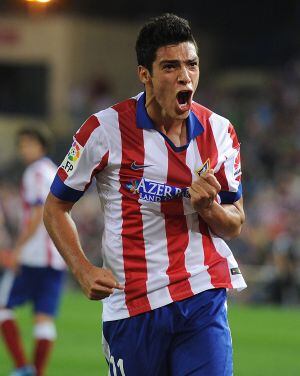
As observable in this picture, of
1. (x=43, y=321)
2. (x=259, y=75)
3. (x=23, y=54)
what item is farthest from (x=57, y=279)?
(x=23, y=54)

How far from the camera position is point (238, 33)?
31.4 m

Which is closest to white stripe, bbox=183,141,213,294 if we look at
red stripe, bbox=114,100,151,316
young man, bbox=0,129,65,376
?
red stripe, bbox=114,100,151,316

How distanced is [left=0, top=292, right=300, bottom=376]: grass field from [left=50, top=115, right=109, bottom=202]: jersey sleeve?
5481mm

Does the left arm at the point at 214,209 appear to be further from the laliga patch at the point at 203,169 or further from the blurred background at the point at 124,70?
the blurred background at the point at 124,70

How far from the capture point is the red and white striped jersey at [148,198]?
5.49m

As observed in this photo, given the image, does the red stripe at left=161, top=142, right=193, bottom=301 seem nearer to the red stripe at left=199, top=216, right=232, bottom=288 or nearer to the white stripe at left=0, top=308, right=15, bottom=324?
the red stripe at left=199, top=216, right=232, bottom=288

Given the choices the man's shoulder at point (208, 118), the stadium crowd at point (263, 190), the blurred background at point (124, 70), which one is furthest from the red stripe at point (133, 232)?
the blurred background at point (124, 70)

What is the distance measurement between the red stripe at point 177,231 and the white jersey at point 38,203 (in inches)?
195

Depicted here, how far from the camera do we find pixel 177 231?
218 inches

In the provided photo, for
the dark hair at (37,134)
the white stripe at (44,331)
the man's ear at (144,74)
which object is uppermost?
the man's ear at (144,74)

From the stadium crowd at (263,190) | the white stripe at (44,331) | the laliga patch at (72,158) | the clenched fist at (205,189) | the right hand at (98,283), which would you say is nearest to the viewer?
the clenched fist at (205,189)

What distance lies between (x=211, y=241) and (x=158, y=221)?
11.7 inches

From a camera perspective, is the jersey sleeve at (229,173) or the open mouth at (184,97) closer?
the open mouth at (184,97)

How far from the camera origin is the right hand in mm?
5273
